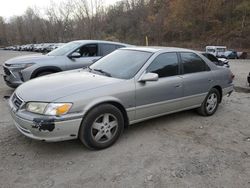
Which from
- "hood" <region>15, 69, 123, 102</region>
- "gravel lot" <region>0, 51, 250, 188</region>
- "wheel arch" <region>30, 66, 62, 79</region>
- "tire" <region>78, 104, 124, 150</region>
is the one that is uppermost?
"hood" <region>15, 69, 123, 102</region>

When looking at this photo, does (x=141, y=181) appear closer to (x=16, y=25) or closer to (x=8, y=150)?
(x=8, y=150)

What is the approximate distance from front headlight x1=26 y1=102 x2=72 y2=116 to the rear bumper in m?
0.11

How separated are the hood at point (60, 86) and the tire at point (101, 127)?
0.39 m

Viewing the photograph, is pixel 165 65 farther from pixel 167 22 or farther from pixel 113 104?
pixel 167 22

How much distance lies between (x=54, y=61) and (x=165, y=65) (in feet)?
11.8

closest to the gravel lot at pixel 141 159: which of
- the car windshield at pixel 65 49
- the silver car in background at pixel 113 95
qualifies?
the silver car in background at pixel 113 95

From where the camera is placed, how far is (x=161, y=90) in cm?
462

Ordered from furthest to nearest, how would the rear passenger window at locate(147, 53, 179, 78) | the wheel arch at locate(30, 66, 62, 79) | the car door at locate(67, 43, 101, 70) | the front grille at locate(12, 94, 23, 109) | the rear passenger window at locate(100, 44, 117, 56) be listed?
the rear passenger window at locate(100, 44, 117, 56) < the car door at locate(67, 43, 101, 70) < the wheel arch at locate(30, 66, 62, 79) < the rear passenger window at locate(147, 53, 179, 78) < the front grille at locate(12, 94, 23, 109)

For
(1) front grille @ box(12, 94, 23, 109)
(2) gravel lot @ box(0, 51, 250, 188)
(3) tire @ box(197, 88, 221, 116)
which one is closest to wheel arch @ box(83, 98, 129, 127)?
(2) gravel lot @ box(0, 51, 250, 188)

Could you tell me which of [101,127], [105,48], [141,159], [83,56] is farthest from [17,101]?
[105,48]

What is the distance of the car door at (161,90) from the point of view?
439 centimetres

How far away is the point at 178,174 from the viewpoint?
3.40m

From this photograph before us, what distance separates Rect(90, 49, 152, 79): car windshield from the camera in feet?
14.6

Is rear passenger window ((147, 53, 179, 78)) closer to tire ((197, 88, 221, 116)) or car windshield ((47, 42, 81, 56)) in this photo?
tire ((197, 88, 221, 116))
